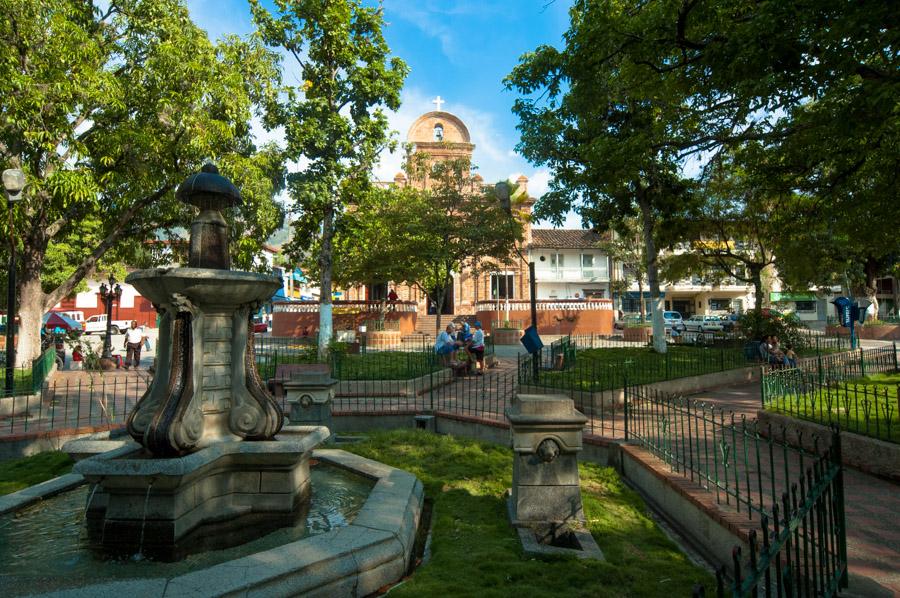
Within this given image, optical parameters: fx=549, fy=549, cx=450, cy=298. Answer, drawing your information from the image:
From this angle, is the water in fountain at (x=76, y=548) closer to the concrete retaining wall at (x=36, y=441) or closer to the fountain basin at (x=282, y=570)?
the fountain basin at (x=282, y=570)

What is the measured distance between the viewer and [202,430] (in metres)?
5.37

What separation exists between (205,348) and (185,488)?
4.54 ft

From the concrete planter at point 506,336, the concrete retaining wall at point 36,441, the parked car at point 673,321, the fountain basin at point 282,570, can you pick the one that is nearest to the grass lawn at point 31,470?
the concrete retaining wall at point 36,441

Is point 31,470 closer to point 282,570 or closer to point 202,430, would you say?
point 202,430

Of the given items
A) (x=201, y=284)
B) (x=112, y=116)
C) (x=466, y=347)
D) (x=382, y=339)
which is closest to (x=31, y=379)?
(x=112, y=116)

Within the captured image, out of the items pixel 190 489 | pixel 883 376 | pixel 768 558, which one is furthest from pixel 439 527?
pixel 883 376

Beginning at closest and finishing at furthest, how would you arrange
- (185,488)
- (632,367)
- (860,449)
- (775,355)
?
(185,488), (860,449), (632,367), (775,355)

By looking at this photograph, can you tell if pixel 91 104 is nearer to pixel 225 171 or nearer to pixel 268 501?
pixel 225 171

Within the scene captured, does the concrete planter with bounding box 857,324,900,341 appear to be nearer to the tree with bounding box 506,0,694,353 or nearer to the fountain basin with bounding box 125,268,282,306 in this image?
the tree with bounding box 506,0,694,353

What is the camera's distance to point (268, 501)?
5.39 metres

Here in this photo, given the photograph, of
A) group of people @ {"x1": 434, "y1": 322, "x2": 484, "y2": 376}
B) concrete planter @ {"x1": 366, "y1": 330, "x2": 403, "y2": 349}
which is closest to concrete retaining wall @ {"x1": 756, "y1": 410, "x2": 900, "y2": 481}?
group of people @ {"x1": 434, "y1": 322, "x2": 484, "y2": 376}

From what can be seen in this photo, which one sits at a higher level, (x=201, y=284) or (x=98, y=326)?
(x=98, y=326)

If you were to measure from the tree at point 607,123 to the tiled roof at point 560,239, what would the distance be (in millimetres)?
24900

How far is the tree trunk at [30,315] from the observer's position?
51.4 feet
